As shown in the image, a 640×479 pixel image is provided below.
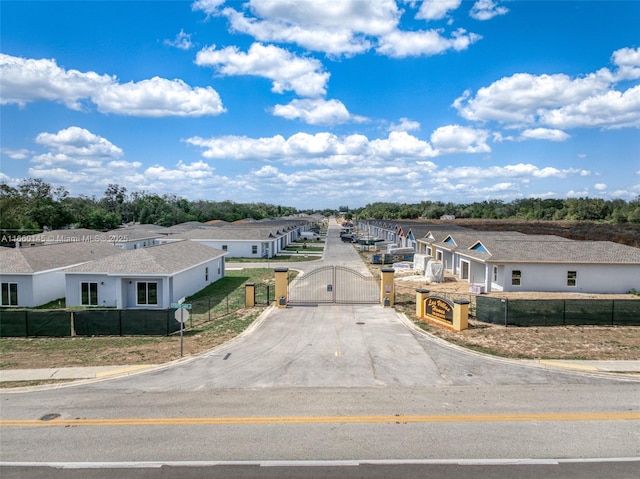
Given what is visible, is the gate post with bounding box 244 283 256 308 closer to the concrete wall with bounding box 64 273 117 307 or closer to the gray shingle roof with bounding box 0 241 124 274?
the concrete wall with bounding box 64 273 117 307

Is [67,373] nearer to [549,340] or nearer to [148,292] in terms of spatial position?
[148,292]

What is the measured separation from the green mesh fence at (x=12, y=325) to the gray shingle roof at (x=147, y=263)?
6.77m

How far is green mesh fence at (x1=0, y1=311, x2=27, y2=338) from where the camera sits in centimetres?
2130

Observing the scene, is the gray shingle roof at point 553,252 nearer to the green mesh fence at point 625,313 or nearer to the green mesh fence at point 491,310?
the green mesh fence at point 491,310

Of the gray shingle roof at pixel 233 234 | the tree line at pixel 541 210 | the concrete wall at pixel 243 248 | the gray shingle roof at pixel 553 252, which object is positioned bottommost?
the concrete wall at pixel 243 248

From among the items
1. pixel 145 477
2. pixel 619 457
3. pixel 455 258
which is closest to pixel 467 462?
pixel 619 457

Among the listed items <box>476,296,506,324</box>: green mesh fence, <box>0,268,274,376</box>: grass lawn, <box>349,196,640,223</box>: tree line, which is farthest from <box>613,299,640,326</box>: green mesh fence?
<box>349,196,640,223</box>: tree line

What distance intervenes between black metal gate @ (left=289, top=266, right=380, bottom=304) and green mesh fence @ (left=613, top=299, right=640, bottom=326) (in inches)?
519

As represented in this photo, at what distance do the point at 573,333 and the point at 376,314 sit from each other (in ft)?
32.8

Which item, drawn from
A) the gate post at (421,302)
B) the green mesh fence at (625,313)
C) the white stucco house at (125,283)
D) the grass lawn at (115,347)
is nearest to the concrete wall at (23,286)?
the white stucco house at (125,283)

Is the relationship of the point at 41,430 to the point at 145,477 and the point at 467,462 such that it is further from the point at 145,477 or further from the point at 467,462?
the point at 467,462

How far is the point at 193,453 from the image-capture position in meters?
9.81

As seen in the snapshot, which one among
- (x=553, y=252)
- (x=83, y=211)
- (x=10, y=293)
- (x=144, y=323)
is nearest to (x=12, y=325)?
(x=144, y=323)

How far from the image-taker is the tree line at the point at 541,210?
11725 centimetres
